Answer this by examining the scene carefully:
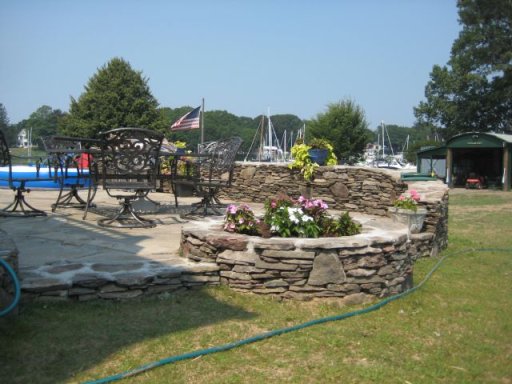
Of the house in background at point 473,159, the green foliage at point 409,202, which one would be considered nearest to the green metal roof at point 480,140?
the house in background at point 473,159

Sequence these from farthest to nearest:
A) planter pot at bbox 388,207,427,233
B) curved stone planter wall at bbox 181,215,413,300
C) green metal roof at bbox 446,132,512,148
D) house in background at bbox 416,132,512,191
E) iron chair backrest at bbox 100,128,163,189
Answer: house in background at bbox 416,132,512,191
green metal roof at bbox 446,132,512,148
planter pot at bbox 388,207,427,233
iron chair backrest at bbox 100,128,163,189
curved stone planter wall at bbox 181,215,413,300

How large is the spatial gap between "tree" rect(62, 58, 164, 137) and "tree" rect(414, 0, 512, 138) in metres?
21.4

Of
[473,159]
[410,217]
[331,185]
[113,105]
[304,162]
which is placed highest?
[113,105]

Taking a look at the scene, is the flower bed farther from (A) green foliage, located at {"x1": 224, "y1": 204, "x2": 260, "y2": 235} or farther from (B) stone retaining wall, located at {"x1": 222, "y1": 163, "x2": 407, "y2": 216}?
Result: (B) stone retaining wall, located at {"x1": 222, "y1": 163, "x2": 407, "y2": 216}

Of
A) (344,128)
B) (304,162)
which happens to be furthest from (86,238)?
(344,128)

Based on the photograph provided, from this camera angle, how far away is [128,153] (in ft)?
16.3

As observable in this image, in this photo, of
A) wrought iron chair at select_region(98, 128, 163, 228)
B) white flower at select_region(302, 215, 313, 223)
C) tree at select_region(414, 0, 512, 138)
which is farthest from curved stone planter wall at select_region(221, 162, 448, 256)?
tree at select_region(414, 0, 512, 138)

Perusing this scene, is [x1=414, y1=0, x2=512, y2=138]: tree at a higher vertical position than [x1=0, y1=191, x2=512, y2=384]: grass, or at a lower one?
higher

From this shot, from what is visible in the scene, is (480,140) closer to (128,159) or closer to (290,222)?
(128,159)

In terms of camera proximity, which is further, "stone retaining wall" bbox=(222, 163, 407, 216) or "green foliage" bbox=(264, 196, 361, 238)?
"stone retaining wall" bbox=(222, 163, 407, 216)

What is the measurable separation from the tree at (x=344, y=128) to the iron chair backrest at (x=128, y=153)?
2826cm

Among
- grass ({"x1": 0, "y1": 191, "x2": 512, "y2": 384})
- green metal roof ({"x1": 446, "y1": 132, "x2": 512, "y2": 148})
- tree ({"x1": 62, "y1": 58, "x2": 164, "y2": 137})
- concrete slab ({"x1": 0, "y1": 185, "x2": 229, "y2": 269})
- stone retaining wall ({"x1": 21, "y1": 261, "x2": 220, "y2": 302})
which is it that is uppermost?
tree ({"x1": 62, "y1": 58, "x2": 164, "y2": 137})

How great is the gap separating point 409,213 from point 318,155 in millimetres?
2431

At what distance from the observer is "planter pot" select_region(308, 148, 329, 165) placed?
24.7ft
